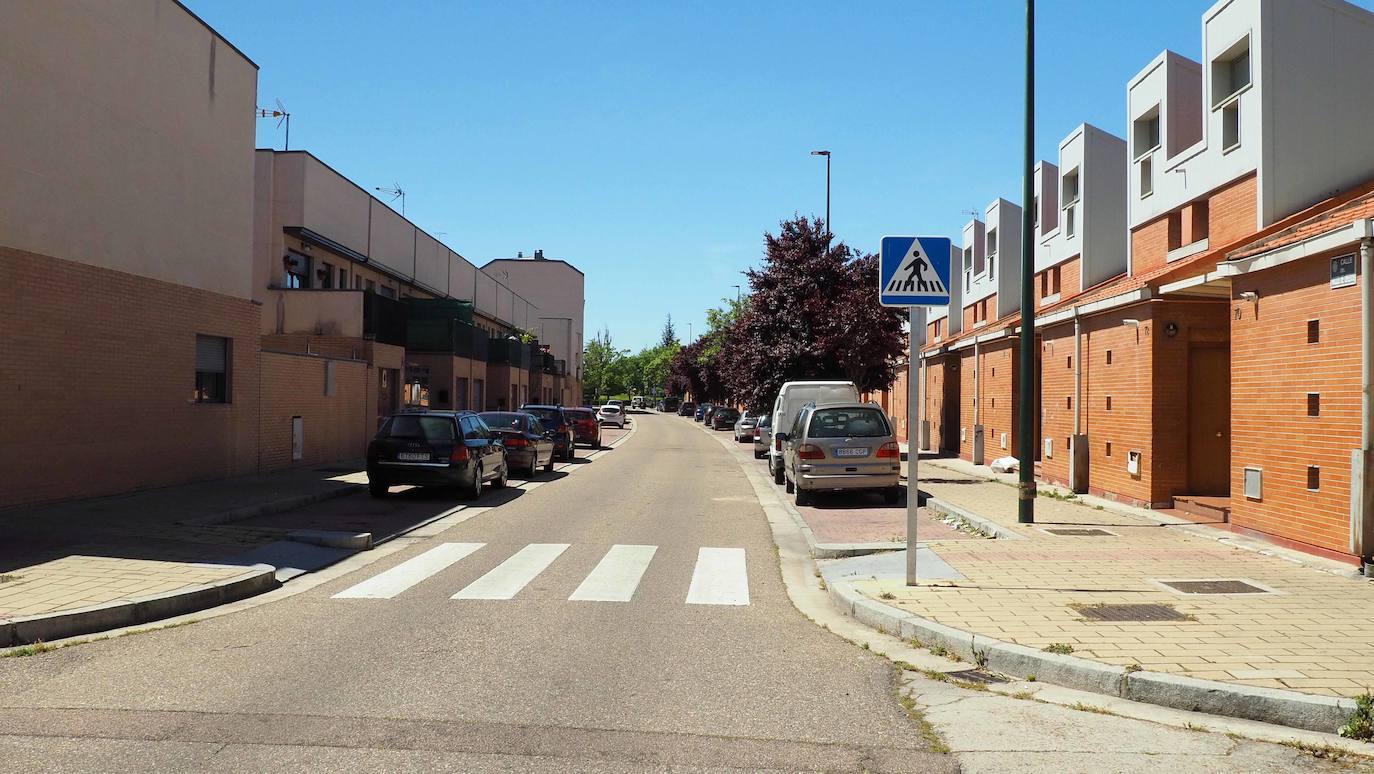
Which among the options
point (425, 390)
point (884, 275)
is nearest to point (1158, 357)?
point (884, 275)

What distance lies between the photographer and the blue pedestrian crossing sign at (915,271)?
9.08m

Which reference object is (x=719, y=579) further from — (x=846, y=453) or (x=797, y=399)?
(x=797, y=399)

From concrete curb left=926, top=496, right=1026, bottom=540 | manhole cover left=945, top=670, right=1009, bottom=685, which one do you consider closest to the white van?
concrete curb left=926, top=496, right=1026, bottom=540

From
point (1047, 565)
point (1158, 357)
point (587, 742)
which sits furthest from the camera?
point (1158, 357)

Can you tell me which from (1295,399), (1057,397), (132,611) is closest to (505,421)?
(1057,397)

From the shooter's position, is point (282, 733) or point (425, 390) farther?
point (425, 390)

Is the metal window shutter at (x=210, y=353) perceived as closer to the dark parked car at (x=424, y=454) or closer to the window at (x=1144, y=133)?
the dark parked car at (x=424, y=454)

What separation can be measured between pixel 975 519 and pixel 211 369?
43.0ft

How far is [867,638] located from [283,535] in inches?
292

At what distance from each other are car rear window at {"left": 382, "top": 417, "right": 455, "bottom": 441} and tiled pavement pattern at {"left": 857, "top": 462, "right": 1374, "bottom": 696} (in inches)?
358

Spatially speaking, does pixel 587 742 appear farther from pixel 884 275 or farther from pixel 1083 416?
pixel 1083 416

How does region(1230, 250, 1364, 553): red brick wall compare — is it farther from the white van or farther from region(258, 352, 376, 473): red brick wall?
region(258, 352, 376, 473): red brick wall

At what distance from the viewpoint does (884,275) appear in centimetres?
923

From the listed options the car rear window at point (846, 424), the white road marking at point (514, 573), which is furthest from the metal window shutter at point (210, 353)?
the car rear window at point (846, 424)
